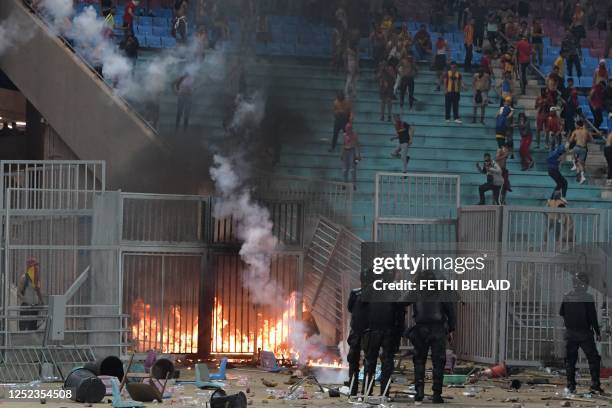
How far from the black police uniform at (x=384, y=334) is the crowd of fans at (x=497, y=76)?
9.78m

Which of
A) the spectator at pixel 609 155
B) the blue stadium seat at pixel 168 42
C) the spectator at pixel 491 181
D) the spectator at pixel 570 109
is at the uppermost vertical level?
the blue stadium seat at pixel 168 42

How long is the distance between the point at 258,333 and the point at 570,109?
1091 centimetres

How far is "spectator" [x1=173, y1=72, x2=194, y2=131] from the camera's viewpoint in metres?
25.2

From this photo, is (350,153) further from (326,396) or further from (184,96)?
(326,396)

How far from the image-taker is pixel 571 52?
31.5 metres

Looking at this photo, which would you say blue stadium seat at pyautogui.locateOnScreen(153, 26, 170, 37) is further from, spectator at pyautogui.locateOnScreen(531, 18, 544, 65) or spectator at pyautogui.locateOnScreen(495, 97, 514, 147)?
spectator at pyautogui.locateOnScreen(531, 18, 544, 65)

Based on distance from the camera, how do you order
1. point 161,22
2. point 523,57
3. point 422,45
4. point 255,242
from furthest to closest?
point 422,45
point 523,57
point 161,22
point 255,242

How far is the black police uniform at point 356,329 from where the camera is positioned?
16.1 meters

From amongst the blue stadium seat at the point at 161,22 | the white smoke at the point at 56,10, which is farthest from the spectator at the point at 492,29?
the white smoke at the point at 56,10

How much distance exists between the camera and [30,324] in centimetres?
1934

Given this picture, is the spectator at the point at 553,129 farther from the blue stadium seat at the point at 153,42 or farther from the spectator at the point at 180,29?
the blue stadium seat at the point at 153,42

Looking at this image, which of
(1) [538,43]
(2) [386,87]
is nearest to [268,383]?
(2) [386,87]

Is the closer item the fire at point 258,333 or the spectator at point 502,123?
the fire at point 258,333

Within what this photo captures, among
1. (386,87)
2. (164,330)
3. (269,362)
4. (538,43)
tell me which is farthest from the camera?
(538,43)
